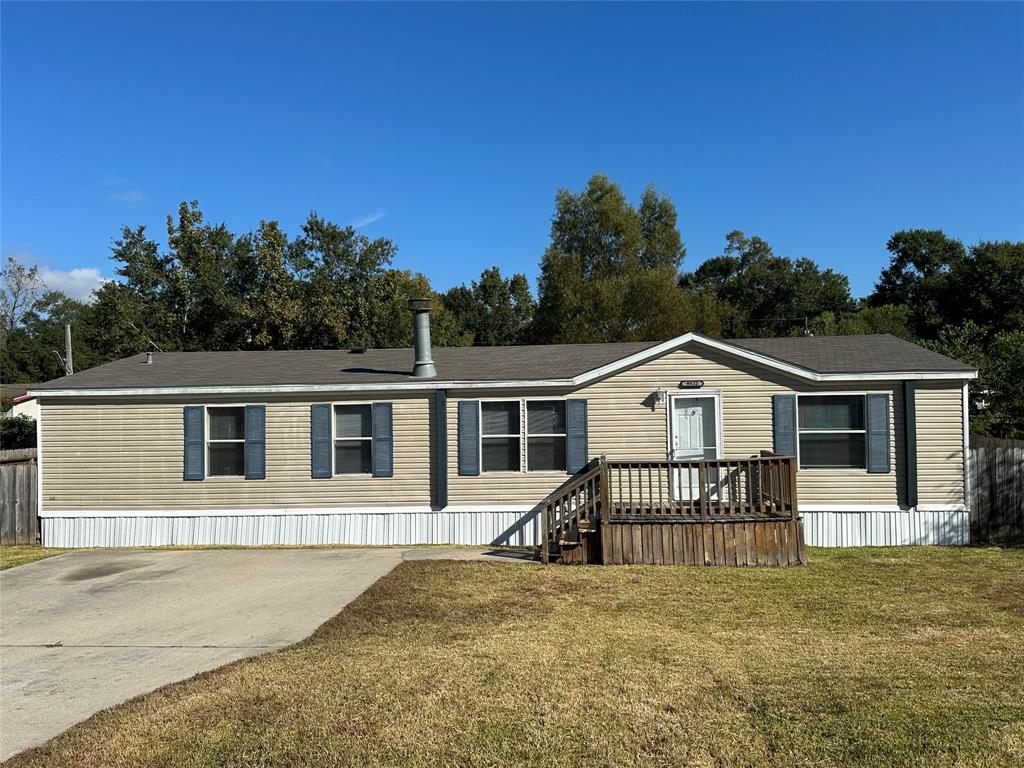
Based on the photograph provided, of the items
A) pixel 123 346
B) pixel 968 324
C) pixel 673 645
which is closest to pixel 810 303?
pixel 968 324

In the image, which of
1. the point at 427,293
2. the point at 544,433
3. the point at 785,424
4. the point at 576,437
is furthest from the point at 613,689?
the point at 427,293

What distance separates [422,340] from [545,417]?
265 centimetres

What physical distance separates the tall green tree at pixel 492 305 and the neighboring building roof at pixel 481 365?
39067 mm

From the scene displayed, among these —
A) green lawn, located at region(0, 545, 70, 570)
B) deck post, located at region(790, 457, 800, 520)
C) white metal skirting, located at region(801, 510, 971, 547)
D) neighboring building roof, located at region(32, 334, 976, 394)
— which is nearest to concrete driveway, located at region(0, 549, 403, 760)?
green lawn, located at region(0, 545, 70, 570)

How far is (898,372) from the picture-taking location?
38.6 feet

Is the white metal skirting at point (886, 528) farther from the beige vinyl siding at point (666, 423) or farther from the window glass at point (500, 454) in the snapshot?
the window glass at point (500, 454)

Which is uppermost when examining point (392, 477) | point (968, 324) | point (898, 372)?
point (968, 324)

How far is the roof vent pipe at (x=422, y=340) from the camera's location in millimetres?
12954

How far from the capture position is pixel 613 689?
529cm

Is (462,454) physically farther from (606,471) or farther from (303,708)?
(303,708)

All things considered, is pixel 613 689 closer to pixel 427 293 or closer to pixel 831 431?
pixel 831 431

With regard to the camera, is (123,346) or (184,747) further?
(123,346)

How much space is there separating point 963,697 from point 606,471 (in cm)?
603

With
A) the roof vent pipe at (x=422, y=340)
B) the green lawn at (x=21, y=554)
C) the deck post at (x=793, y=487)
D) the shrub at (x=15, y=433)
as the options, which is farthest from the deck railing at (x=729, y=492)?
Result: the shrub at (x=15, y=433)
